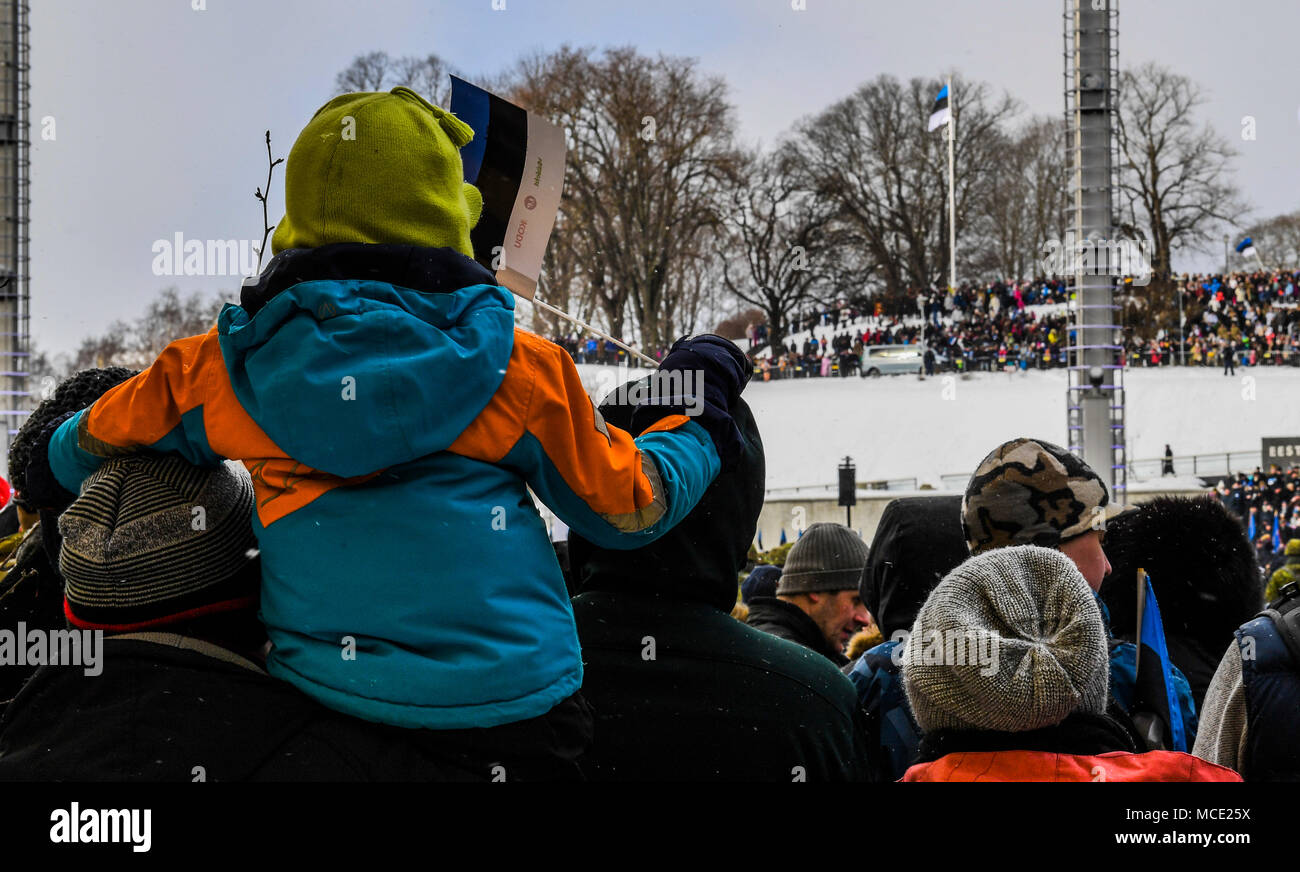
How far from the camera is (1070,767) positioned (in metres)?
1.87

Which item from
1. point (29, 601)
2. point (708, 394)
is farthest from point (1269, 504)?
point (29, 601)

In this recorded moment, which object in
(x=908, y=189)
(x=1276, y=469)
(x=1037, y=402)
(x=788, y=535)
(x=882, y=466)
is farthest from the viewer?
(x=908, y=189)

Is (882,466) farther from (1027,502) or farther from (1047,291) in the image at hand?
(1027,502)

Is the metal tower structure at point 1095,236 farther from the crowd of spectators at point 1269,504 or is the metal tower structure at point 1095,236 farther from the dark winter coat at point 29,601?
the dark winter coat at point 29,601

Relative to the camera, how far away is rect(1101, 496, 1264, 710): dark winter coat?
9.50 ft

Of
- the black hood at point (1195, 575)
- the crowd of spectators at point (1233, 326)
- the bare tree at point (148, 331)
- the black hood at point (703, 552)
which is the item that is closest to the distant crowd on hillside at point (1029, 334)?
the crowd of spectators at point (1233, 326)

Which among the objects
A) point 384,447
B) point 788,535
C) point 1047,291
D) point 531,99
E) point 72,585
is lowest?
point 788,535

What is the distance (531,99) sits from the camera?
79.9 ft

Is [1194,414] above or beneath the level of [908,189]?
beneath

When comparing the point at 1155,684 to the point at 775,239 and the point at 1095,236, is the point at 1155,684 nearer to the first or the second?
the point at 1095,236

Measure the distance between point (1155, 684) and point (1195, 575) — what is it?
2.60ft

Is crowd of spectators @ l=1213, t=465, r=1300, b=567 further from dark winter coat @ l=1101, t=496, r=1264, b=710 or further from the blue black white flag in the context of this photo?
the blue black white flag
